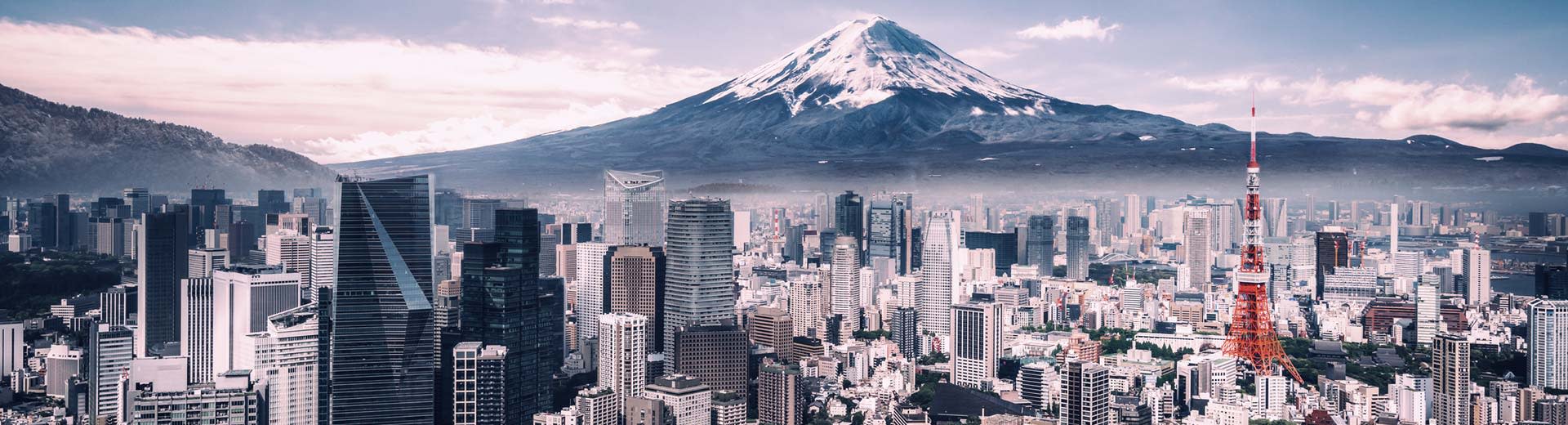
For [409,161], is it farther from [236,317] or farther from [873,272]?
[873,272]

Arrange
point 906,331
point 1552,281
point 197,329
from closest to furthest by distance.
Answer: point 197,329 < point 1552,281 < point 906,331

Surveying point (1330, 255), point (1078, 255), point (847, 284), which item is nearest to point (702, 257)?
point (847, 284)

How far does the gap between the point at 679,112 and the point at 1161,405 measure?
6835 millimetres

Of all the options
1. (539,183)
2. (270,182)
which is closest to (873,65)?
(539,183)

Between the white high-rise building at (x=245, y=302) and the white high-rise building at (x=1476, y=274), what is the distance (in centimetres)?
1126

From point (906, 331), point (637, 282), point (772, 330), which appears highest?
point (637, 282)

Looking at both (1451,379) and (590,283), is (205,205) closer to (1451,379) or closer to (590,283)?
(590,283)

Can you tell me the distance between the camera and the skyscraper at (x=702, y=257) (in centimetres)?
1239

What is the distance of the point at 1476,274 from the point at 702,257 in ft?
26.5

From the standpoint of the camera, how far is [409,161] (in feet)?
34.6

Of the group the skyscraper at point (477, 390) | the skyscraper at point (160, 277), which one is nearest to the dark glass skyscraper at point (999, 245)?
the skyscraper at point (477, 390)

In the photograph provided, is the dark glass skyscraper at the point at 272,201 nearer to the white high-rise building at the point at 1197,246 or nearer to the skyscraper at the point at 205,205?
the skyscraper at the point at 205,205

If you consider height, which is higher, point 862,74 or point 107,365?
point 862,74

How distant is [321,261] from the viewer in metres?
9.77
